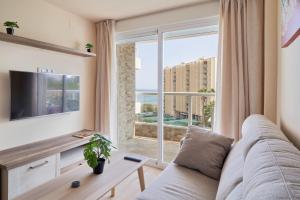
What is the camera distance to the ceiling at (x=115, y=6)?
2698mm

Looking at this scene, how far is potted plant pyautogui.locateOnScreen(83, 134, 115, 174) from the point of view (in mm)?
1772

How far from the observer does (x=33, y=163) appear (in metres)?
2.11

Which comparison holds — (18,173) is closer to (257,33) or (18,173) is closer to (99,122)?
(99,122)

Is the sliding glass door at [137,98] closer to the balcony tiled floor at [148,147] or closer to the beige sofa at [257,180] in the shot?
the balcony tiled floor at [148,147]

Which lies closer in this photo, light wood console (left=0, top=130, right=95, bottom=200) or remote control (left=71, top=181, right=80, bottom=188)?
remote control (left=71, top=181, right=80, bottom=188)

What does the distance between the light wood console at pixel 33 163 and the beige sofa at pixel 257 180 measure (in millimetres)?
1358

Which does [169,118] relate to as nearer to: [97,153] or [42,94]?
[97,153]

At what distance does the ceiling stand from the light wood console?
1.88 meters

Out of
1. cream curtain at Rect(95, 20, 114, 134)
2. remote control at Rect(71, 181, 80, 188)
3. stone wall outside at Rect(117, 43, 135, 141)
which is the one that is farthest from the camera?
stone wall outside at Rect(117, 43, 135, 141)

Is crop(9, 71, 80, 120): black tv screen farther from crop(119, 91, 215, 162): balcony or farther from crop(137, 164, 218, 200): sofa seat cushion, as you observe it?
crop(137, 164, 218, 200): sofa seat cushion

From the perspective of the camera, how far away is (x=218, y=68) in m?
2.59

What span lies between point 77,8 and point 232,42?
2.22 meters

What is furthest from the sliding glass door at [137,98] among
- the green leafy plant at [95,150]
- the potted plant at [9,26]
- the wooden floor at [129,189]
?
the potted plant at [9,26]

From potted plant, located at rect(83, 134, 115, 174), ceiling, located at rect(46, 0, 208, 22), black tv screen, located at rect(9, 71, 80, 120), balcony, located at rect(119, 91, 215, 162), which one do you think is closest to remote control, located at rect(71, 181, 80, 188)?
potted plant, located at rect(83, 134, 115, 174)
